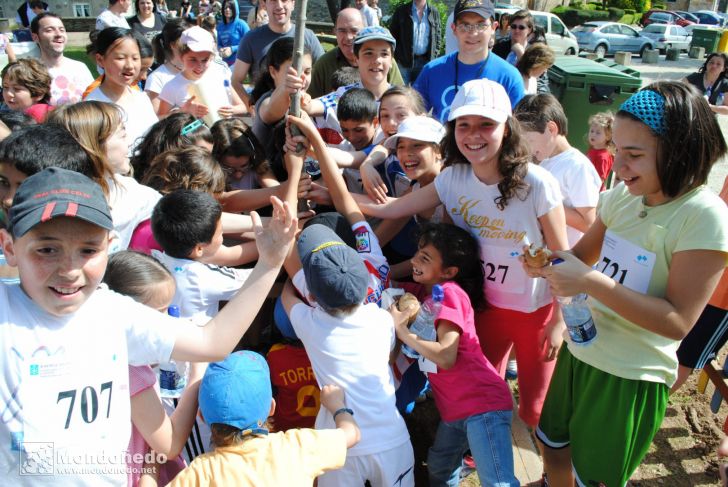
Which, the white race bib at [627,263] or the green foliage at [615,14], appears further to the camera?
the green foliage at [615,14]

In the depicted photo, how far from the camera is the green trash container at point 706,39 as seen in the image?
24172 millimetres

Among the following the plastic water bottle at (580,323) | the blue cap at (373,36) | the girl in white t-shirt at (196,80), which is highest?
the blue cap at (373,36)

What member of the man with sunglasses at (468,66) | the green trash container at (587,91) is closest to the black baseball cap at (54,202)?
the man with sunglasses at (468,66)

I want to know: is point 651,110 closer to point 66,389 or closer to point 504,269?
point 504,269

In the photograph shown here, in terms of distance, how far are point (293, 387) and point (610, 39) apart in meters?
29.0

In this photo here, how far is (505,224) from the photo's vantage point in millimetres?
2650

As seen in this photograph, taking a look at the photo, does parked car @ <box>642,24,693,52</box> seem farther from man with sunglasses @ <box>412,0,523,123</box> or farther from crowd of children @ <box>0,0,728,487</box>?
crowd of children @ <box>0,0,728,487</box>

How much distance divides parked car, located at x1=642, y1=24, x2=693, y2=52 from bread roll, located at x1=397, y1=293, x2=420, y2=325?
30479 millimetres

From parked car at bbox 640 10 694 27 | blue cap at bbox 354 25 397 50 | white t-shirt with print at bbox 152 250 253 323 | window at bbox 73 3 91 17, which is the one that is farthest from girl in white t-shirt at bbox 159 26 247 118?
parked car at bbox 640 10 694 27

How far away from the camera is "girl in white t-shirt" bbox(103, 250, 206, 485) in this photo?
5.83 feet

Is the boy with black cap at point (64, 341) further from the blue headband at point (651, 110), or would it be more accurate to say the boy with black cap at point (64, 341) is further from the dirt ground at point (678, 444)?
the dirt ground at point (678, 444)

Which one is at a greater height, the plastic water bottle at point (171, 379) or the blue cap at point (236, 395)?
the blue cap at point (236, 395)

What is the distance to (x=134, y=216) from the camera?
Answer: 106 inches

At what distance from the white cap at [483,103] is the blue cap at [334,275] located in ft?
2.80
